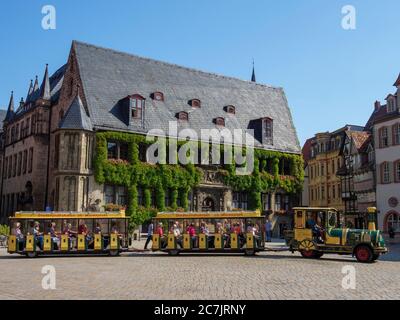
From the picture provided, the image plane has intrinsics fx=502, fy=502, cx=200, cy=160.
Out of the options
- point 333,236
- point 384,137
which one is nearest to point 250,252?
point 333,236

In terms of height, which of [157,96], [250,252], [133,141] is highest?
[157,96]

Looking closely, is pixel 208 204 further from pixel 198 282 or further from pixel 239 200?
pixel 198 282

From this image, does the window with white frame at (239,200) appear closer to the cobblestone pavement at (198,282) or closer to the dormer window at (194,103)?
the dormer window at (194,103)

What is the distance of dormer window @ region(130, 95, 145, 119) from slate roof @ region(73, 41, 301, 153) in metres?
0.74

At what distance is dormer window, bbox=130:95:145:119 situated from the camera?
1487 inches

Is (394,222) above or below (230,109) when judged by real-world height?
below

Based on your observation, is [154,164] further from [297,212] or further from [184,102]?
[297,212]

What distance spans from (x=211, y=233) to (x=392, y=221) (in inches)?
778

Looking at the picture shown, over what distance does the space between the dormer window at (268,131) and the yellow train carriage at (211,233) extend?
19.2m

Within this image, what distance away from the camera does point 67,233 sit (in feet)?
78.5

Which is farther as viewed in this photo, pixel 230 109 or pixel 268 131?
pixel 268 131

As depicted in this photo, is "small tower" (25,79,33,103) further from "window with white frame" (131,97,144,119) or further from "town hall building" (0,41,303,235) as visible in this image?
"window with white frame" (131,97,144,119)

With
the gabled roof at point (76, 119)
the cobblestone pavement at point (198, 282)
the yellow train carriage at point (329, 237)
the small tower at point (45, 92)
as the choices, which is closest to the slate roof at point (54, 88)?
the small tower at point (45, 92)

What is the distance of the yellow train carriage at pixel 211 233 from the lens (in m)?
24.9
